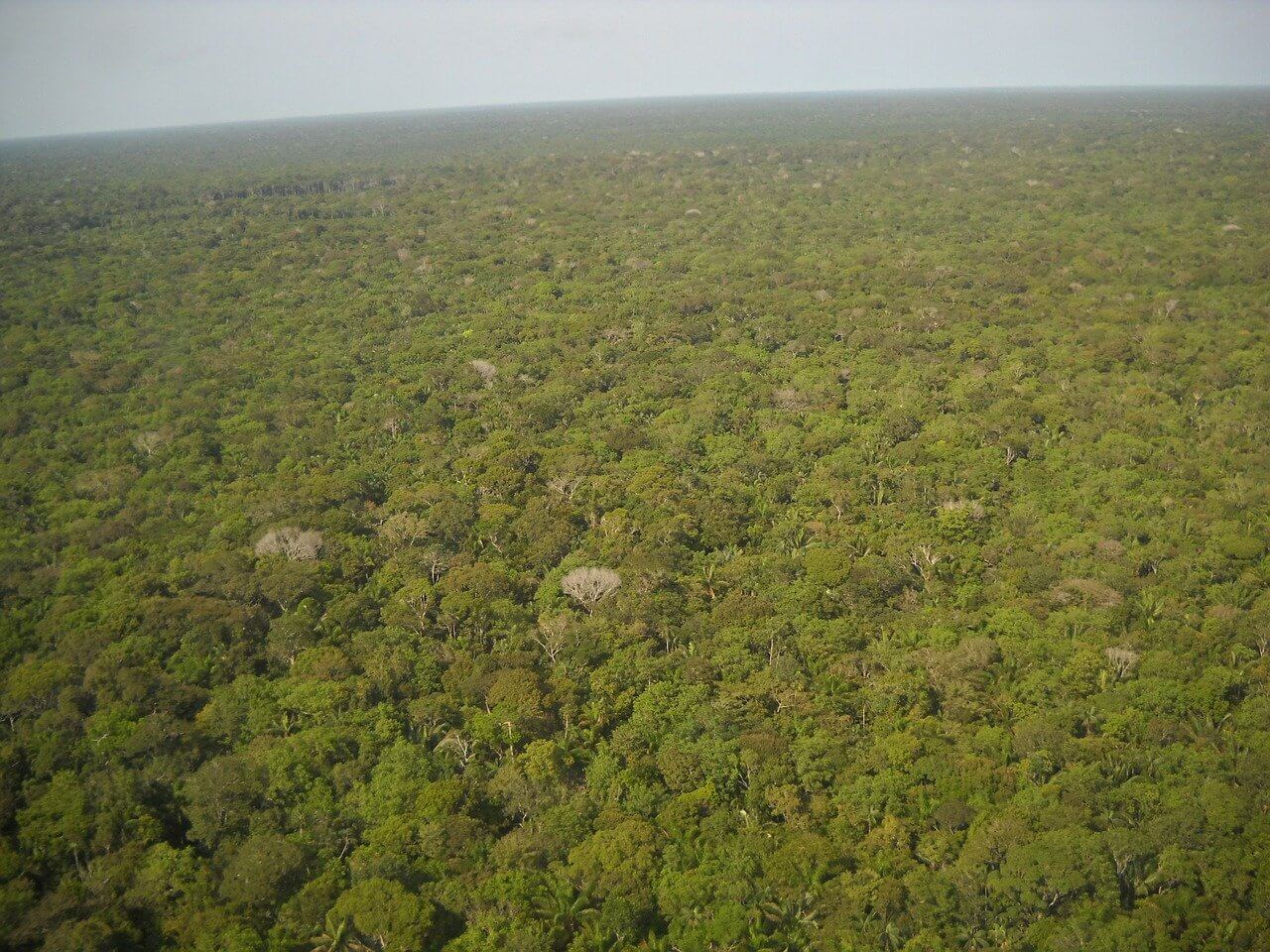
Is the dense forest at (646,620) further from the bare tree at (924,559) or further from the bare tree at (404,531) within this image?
the bare tree at (924,559)

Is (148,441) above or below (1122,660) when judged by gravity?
above

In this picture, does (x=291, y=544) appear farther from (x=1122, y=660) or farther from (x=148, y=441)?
(x=1122, y=660)

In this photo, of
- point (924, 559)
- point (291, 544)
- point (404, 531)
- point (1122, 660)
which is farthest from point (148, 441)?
point (1122, 660)

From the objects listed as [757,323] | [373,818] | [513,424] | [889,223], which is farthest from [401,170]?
[373,818]

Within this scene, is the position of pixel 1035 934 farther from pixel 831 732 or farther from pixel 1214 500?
pixel 1214 500

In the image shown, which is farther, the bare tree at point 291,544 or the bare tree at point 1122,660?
the bare tree at point 291,544

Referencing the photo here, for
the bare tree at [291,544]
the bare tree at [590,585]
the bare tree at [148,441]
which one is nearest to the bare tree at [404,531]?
the bare tree at [291,544]
